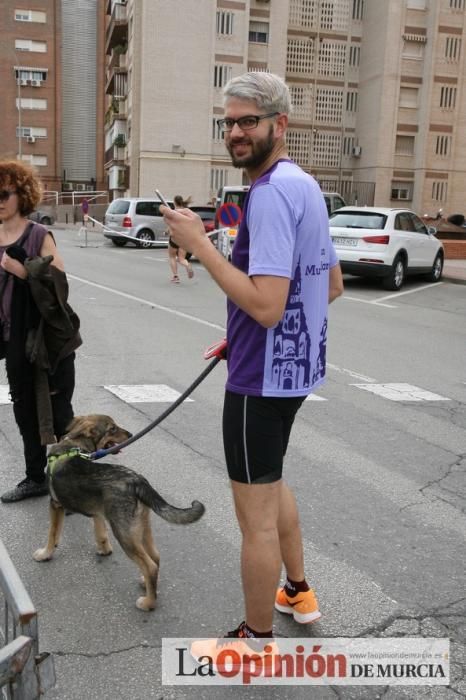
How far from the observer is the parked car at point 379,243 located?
15211 mm

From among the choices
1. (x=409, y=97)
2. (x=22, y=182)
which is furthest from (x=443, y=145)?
(x=22, y=182)

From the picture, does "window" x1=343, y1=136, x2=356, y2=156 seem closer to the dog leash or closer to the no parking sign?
the no parking sign

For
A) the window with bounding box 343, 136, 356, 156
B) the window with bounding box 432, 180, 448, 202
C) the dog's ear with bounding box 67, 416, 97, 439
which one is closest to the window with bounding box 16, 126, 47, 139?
the window with bounding box 343, 136, 356, 156

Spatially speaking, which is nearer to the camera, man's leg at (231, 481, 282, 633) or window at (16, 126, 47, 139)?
man's leg at (231, 481, 282, 633)

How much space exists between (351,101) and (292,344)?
43.2m

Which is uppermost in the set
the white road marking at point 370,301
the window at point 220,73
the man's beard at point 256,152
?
the window at point 220,73

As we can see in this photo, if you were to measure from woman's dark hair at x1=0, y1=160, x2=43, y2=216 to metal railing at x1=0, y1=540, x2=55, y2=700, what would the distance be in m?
2.65

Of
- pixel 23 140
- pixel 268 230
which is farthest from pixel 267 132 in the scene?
pixel 23 140

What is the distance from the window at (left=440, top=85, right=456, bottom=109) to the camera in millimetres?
39875

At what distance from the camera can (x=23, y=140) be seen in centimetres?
5616

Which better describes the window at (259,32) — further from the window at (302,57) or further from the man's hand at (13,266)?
the man's hand at (13,266)

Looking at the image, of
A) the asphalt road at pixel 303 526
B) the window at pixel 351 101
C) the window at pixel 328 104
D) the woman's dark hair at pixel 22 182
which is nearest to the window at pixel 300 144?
the window at pixel 328 104

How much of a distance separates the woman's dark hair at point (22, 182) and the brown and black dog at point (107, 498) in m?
1.31

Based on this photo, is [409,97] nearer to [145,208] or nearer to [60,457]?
[145,208]
